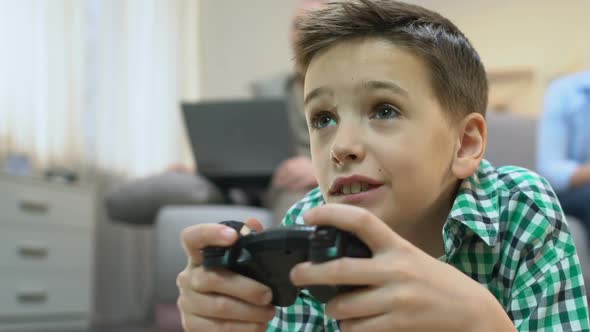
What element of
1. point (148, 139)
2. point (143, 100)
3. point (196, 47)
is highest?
point (196, 47)

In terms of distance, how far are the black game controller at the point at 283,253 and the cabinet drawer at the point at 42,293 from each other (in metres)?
1.72

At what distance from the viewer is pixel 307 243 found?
0.41 m

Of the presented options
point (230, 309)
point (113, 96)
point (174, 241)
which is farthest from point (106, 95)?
point (230, 309)

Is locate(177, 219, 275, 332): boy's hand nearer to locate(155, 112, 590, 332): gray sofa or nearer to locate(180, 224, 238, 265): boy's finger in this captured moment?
locate(180, 224, 238, 265): boy's finger

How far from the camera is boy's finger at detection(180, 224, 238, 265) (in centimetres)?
45

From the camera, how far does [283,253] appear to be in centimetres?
42

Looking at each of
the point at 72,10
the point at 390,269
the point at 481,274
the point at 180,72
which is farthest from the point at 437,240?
the point at 180,72

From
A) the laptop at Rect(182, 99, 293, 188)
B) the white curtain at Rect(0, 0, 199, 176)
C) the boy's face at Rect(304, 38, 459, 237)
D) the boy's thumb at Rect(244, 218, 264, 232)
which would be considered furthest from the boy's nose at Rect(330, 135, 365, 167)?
the white curtain at Rect(0, 0, 199, 176)

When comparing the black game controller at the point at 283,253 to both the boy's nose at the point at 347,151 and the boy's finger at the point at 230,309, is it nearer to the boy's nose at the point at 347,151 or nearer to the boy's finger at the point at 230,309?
the boy's finger at the point at 230,309

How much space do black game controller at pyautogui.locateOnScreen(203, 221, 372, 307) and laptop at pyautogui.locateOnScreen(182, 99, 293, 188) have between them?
1137 millimetres

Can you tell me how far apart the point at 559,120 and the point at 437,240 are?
3.66 feet

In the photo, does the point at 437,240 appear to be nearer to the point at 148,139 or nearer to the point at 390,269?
the point at 390,269

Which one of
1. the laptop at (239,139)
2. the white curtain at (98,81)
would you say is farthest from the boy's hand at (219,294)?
the white curtain at (98,81)

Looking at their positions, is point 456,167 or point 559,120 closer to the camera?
point 456,167
